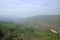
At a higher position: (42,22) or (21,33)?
(42,22)

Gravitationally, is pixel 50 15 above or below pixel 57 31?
above

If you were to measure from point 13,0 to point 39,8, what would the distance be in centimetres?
53

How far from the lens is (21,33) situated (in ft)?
7.85

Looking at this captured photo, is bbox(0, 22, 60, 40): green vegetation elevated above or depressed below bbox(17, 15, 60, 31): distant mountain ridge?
below

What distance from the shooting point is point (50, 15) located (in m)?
2.46

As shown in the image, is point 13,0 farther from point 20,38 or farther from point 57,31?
point 57,31

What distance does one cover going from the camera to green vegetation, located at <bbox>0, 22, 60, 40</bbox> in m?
2.36

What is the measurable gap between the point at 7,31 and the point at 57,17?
0.99 meters

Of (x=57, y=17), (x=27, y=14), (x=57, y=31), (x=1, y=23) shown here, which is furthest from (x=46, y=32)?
(x=1, y=23)

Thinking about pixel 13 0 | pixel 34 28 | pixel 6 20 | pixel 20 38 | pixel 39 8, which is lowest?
pixel 20 38

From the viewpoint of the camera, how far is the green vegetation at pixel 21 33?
7.73 feet

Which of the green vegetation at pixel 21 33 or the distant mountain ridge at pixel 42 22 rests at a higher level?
the distant mountain ridge at pixel 42 22

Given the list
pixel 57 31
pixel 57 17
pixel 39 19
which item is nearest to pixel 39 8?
pixel 39 19

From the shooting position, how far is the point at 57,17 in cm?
244
